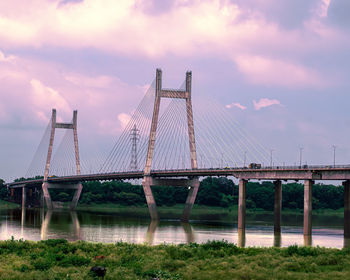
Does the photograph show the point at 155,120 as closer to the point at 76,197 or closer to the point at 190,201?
the point at 190,201

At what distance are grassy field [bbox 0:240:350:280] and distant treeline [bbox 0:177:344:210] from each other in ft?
419

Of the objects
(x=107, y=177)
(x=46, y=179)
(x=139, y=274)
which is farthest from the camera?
(x=46, y=179)

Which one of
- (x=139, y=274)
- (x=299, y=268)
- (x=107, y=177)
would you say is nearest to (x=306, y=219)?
(x=299, y=268)

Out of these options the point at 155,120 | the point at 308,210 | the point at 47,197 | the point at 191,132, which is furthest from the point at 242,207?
the point at 47,197

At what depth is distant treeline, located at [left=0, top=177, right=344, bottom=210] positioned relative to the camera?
565 ft

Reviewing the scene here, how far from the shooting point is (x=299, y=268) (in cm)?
3672

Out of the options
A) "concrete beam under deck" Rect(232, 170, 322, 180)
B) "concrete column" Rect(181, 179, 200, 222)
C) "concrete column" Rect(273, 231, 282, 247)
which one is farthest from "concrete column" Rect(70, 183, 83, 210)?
"concrete column" Rect(273, 231, 282, 247)

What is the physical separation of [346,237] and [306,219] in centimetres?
532

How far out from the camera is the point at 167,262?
38.0 metres

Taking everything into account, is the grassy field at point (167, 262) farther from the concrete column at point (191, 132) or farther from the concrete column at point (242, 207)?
the concrete column at point (191, 132)

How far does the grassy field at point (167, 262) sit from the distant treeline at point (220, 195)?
419 ft

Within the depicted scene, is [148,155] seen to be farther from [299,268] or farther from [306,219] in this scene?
[299,268]

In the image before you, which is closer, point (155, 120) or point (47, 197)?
point (155, 120)

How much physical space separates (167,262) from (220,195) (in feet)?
467
